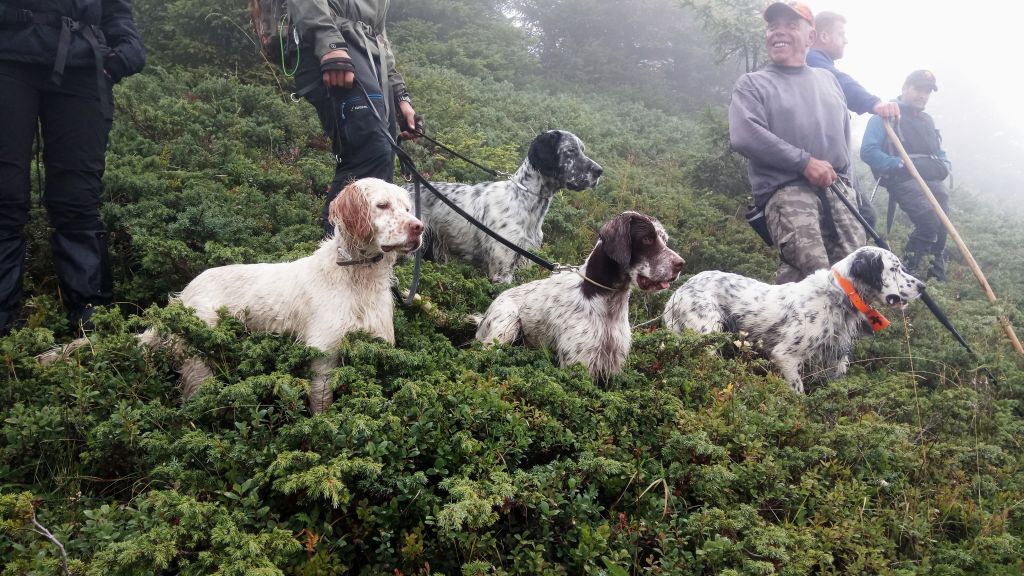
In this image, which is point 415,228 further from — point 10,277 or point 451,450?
point 10,277

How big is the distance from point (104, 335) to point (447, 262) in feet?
10.8

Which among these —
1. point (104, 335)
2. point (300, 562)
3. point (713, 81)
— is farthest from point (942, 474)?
point (713, 81)

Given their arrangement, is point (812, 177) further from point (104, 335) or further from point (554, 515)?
point (104, 335)

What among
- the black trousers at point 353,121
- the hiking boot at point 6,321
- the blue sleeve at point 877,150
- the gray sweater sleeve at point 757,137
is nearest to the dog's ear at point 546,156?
the gray sweater sleeve at point 757,137

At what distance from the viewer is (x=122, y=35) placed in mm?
3820

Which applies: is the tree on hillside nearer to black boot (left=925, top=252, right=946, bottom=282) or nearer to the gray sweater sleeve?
black boot (left=925, top=252, right=946, bottom=282)

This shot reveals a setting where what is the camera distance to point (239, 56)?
9234mm

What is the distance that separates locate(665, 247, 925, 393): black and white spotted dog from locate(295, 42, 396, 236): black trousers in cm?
290

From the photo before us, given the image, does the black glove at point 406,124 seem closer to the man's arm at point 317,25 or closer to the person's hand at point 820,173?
the man's arm at point 317,25

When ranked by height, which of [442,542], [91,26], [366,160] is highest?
[91,26]

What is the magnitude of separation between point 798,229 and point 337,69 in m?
4.07

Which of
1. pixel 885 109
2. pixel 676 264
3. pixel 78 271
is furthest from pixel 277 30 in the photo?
pixel 885 109

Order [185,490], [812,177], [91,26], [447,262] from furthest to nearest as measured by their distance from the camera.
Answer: [447,262], [812,177], [91,26], [185,490]

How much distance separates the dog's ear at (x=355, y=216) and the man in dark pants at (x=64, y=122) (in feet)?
5.42
